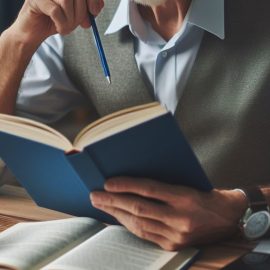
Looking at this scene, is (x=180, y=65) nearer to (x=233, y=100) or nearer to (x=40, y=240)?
(x=233, y=100)

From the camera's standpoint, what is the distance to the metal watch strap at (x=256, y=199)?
0.99 metres

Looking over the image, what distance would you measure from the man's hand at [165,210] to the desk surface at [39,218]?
3 centimetres

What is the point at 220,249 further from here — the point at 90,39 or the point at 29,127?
the point at 90,39

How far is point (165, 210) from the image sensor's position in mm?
909

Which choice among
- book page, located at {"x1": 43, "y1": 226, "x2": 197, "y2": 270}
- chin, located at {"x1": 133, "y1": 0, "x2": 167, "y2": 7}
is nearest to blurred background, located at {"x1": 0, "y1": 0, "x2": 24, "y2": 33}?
chin, located at {"x1": 133, "y1": 0, "x2": 167, "y2": 7}

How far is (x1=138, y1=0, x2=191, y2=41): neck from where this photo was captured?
137 cm

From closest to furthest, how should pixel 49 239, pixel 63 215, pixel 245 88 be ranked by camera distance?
pixel 49 239 → pixel 63 215 → pixel 245 88

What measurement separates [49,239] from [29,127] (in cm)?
19

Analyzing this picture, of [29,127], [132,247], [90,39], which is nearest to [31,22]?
[90,39]

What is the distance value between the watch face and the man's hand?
0.04m

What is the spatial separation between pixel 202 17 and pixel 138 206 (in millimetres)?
550

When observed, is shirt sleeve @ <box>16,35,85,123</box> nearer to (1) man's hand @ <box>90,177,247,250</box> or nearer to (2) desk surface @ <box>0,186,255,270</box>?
(2) desk surface @ <box>0,186,255,270</box>

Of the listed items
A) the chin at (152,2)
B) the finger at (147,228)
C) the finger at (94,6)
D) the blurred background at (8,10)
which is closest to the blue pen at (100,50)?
the finger at (94,6)

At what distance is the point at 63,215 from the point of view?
3.76 ft
